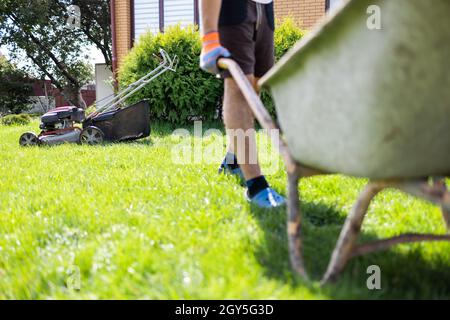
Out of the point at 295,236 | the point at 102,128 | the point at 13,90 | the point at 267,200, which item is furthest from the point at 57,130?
the point at 13,90

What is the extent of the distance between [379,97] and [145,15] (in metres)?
11.0

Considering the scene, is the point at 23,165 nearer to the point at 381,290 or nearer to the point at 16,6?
the point at 381,290

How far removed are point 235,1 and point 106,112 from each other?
3885mm

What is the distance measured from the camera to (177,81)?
24.3ft

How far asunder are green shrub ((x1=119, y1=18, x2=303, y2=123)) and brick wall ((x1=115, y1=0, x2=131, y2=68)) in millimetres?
3684

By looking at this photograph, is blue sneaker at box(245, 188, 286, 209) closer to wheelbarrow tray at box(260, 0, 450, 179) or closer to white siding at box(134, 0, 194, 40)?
wheelbarrow tray at box(260, 0, 450, 179)

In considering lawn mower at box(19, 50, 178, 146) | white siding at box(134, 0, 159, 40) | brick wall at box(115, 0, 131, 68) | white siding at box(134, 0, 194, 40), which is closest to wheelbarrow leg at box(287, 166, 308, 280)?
lawn mower at box(19, 50, 178, 146)

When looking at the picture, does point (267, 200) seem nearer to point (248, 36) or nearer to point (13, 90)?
point (248, 36)

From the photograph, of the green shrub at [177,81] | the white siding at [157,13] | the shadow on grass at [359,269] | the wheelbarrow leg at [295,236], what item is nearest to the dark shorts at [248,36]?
the shadow on grass at [359,269]

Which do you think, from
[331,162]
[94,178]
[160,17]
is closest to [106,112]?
[94,178]

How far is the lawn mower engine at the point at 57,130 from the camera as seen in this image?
5.77 meters

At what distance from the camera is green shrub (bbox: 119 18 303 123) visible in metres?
7.47

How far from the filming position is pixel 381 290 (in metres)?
1.40

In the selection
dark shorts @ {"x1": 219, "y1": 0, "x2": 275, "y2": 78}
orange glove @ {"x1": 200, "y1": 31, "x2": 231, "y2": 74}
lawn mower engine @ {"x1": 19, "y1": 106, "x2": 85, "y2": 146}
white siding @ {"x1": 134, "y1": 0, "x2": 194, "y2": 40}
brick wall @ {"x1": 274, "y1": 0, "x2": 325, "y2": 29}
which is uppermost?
white siding @ {"x1": 134, "y1": 0, "x2": 194, "y2": 40}
